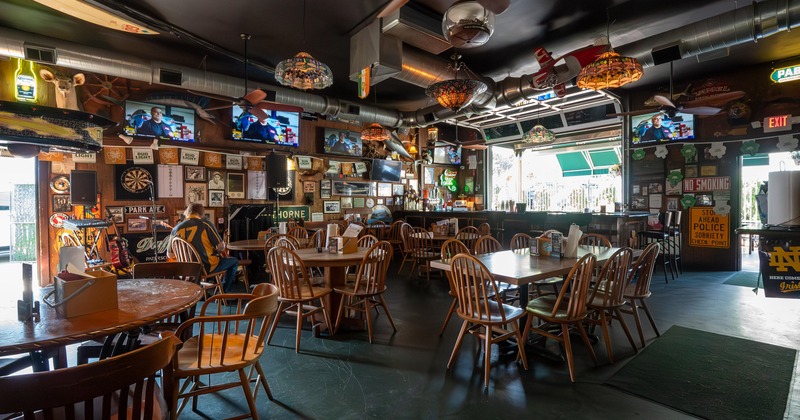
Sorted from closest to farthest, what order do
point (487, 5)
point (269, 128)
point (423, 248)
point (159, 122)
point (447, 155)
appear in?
point (487, 5)
point (159, 122)
point (423, 248)
point (269, 128)
point (447, 155)

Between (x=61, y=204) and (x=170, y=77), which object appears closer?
(x=170, y=77)

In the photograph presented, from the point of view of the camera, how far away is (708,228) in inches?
281

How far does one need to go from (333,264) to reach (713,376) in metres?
3.17

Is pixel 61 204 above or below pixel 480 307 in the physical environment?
above

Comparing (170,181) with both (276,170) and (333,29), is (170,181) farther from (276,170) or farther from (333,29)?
(333,29)

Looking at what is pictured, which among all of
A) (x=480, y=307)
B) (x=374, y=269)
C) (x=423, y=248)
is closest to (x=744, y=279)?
(x=423, y=248)

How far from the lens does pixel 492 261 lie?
3443 millimetres

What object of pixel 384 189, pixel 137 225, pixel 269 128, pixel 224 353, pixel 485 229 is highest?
pixel 269 128

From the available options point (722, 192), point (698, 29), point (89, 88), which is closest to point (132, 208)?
point (89, 88)

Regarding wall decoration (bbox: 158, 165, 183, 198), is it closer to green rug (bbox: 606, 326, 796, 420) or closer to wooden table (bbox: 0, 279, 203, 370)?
wooden table (bbox: 0, 279, 203, 370)

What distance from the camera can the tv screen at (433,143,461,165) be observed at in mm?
10727

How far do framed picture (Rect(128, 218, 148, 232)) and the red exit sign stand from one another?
1057 centimetres

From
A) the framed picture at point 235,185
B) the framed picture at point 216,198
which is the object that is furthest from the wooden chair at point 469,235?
the framed picture at point 216,198

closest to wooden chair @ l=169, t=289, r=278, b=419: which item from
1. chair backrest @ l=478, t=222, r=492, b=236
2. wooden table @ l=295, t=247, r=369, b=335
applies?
wooden table @ l=295, t=247, r=369, b=335
